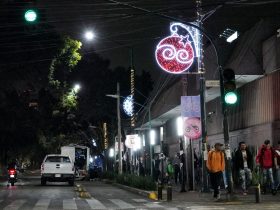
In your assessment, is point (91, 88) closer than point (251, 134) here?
No

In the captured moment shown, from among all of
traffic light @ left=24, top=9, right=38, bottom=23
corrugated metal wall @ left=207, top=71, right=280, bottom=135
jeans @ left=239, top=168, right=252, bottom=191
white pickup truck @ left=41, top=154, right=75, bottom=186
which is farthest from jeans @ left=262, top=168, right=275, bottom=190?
white pickup truck @ left=41, top=154, right=75, bottom=186

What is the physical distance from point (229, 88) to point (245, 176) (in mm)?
5383

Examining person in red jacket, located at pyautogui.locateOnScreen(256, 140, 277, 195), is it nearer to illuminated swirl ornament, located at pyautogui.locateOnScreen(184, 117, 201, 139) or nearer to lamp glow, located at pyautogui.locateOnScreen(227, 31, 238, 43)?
illuminated swirl ornament, located at pyautogui.locateOnScreen(184, 117, 201, 139)

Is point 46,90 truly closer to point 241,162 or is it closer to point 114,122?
point 114,122

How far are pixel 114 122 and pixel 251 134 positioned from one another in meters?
34.5

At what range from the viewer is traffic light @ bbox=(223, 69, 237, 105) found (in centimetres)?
1703

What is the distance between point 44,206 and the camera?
17656mm

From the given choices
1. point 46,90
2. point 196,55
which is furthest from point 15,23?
point 196,55

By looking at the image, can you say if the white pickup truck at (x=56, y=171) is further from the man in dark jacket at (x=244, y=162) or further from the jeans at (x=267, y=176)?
the jeans at (x=267, y=176)

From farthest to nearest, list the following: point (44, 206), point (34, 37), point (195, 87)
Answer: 1. point (34, 37)
2. point (195, 87)
3. point (44, 206)

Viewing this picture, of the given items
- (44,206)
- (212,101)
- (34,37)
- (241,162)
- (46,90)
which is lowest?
(44,206)

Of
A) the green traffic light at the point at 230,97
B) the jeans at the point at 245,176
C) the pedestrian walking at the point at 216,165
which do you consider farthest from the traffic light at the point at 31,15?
the jeans at the point at 245,176

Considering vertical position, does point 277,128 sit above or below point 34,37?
below

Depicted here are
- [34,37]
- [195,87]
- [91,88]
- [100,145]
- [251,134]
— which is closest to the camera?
[251,134]
